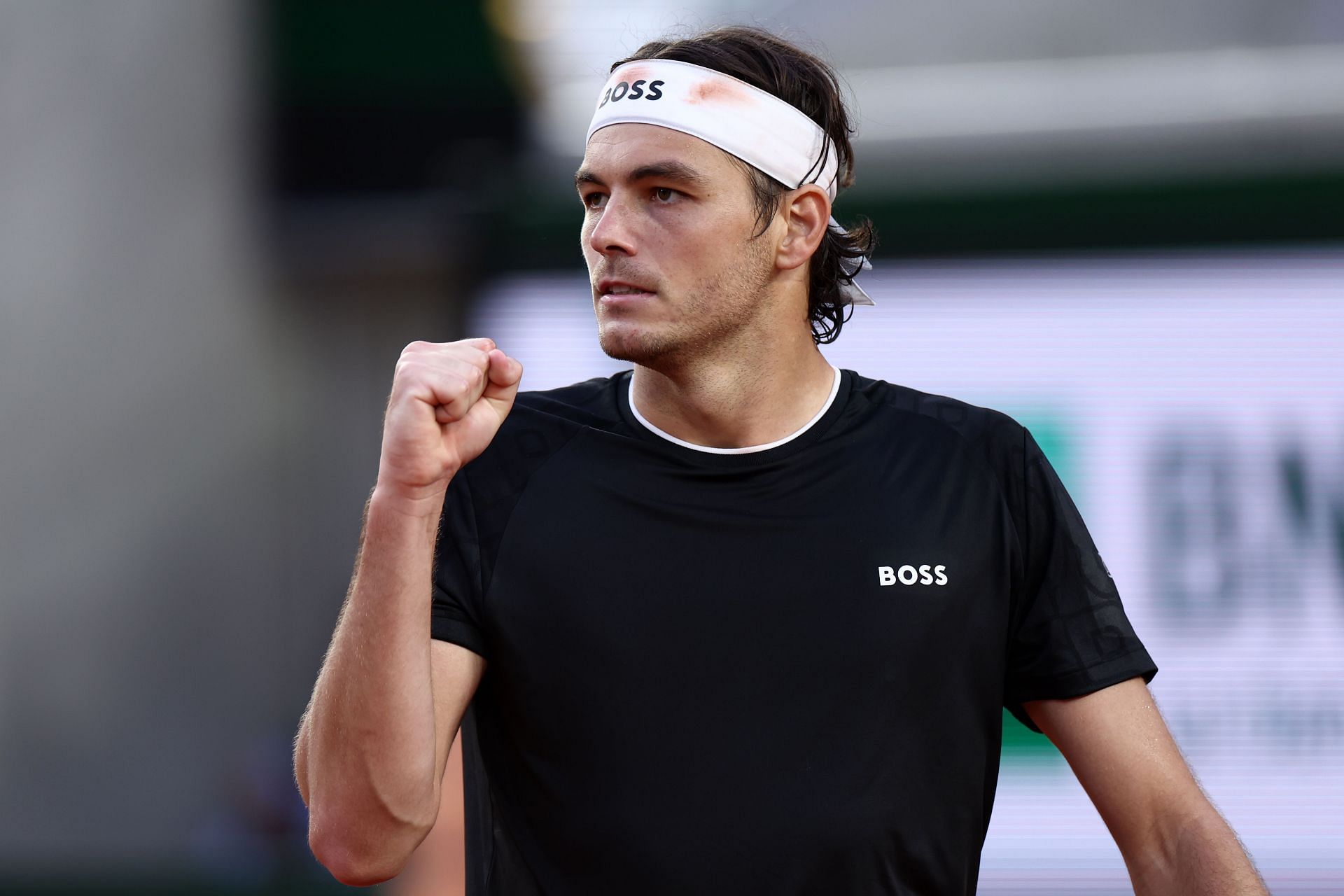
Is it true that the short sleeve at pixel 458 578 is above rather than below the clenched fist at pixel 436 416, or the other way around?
below

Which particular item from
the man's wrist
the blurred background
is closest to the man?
the man's wrist

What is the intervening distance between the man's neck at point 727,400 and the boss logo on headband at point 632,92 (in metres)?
0.54

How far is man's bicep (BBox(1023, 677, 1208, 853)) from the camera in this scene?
8.07ft

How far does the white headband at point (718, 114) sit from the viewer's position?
2789mm

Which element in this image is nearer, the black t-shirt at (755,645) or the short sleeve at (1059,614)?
the black t-shirt at (755,645)

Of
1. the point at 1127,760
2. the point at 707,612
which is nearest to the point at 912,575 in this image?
the point at 707,612

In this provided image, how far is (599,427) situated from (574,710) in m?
0.57

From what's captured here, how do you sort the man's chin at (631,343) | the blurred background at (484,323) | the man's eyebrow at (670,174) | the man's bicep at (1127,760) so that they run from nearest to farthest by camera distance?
the man's bicep at (1127,760), the man's chin at (631,343), the man's eyebrow at (670,174), the blurred background at (484,323)

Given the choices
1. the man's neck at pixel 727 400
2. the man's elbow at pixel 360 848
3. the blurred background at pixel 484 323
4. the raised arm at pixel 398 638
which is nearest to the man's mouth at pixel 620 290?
the man's neck at pixel 727 400

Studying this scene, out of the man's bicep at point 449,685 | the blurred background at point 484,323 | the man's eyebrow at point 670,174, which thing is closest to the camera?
the man's bicep at point 449,685

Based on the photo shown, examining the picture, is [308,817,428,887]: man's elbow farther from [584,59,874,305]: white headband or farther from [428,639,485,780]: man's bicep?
[584,59,874,305]: white headband

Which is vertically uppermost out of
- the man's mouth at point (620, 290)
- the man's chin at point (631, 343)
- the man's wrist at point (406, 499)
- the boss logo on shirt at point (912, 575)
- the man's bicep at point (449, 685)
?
the man's mouth at point (620, 290)

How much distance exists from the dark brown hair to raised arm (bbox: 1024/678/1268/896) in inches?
38.0

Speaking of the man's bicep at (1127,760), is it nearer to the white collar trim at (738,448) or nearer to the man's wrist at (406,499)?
the white collar trim at (738,448)
